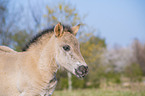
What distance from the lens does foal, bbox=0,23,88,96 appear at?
3219 millimetres

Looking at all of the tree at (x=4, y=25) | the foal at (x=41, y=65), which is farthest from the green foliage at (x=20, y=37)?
the foal at (x=41, y=65)

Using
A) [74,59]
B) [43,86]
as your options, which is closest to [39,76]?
[43,86]

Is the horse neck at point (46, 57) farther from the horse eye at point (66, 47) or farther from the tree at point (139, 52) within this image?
A: the tree at point (139, 52)

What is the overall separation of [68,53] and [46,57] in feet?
1.71

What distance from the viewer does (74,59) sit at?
125 inches

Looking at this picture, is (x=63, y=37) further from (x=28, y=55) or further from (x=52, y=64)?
(x=28, y=55)

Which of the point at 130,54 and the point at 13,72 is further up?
the point at 13,72

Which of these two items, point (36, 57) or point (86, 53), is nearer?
point (36, 57)

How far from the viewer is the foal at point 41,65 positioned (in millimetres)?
3219

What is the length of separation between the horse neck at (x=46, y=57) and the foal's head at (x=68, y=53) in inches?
4.7

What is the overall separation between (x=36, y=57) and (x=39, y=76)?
439 mm

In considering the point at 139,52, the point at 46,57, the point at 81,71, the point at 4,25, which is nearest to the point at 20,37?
the point at 4,25

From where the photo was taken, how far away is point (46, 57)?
351 centimetres

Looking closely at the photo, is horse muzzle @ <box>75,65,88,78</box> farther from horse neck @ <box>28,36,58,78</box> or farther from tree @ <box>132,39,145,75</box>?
tree @ <box>132,39,145,75</box>
